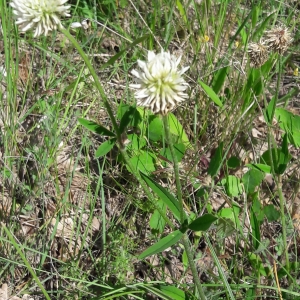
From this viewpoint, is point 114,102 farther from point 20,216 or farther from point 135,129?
point 20,216

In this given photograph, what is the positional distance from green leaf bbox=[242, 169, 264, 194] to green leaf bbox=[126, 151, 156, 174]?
393 mm

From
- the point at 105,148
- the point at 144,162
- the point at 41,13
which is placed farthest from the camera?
the point at 144,162

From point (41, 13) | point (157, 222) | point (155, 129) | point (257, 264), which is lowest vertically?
point (257, 264)

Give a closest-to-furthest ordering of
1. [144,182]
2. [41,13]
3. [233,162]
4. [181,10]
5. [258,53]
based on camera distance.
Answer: [41,13], [144,182], [258,53], [233,162], [181,10]

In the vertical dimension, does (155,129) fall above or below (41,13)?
below

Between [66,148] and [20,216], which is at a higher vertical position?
[66,148]

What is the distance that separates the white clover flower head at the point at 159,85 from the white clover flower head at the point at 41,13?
0.76 feet

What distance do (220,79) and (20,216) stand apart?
3.51 ft

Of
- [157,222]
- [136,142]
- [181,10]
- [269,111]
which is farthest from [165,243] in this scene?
[181,10]

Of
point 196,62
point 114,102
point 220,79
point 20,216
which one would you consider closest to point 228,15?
point 196,62

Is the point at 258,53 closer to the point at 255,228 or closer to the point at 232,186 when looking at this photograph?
the point at 232,186

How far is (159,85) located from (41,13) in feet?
1.11

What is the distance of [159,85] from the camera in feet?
3.79

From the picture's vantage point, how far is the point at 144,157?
195 centimetres
